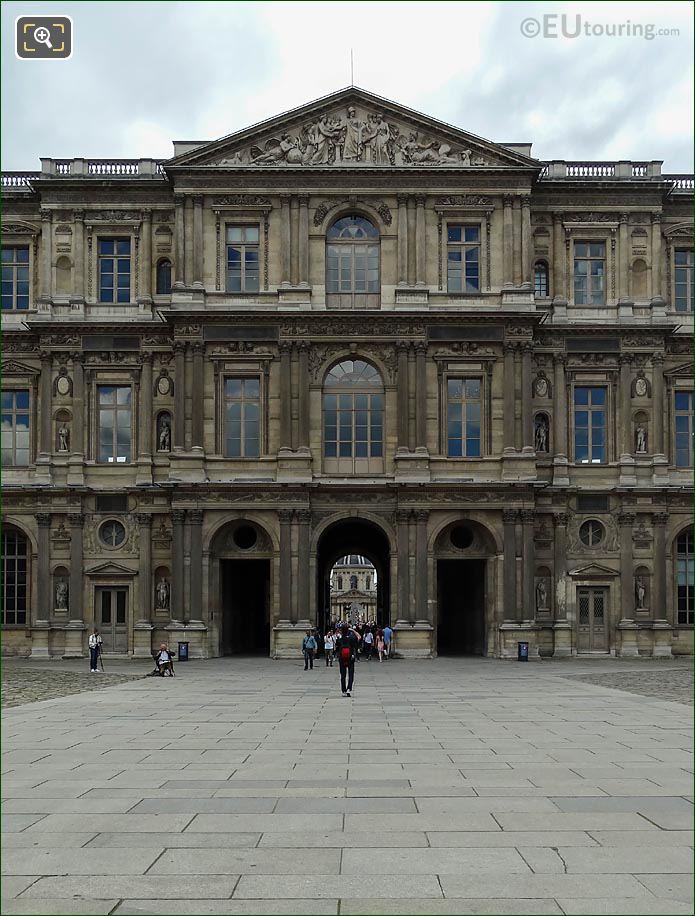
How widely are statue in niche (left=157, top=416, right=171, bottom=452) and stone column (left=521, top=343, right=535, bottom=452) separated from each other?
15.9m

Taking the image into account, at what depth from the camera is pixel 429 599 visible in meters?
46.0

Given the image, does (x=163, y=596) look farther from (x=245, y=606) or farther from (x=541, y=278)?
(x=541, y=278)

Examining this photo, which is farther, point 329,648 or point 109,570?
point 109,570

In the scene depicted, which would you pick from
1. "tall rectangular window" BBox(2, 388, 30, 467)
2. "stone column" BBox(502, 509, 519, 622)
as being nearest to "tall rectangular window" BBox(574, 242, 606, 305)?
"stone column" BBox(502, 509, 519, 622)

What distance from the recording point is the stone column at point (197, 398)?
152 ft

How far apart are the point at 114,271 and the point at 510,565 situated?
2238 cm

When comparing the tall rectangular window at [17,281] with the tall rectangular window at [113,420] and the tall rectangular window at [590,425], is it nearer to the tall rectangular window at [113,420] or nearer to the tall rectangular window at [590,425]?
the tall rectangular window at [113,420]

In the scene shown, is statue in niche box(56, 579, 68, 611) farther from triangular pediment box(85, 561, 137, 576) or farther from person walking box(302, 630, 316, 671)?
person walking box(302, 630, 316, 671)

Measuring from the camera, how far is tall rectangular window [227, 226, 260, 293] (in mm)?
47531

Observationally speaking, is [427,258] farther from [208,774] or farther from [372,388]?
[208,774]

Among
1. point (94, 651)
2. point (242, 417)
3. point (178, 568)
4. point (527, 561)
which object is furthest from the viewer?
point (242, 417)

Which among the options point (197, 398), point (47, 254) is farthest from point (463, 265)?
point (47, 254)

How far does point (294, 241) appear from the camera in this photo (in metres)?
47.2

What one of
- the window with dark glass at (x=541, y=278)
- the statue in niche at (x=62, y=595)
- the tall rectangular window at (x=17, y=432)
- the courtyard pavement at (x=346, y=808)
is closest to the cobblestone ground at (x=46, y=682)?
the courtyard pavement at (x=346, y=808)
